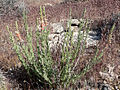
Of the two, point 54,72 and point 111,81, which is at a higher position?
point 54,72

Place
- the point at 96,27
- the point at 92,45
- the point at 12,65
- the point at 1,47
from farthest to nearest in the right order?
the point at 96,27 → the point at 1,47 → the point at 92,45 → the point at 12,65

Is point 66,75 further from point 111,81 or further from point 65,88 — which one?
point 111,81

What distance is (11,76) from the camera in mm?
2811

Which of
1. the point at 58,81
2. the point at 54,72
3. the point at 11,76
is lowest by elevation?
the point at 11,76

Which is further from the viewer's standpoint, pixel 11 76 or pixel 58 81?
pixel 11 76

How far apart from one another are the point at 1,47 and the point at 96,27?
3.43 meters

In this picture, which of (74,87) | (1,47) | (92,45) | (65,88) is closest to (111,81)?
(74,87)

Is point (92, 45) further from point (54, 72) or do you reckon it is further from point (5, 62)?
point (5, 62)

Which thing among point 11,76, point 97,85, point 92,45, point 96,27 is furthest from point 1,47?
point 96,27

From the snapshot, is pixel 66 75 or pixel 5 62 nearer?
pixel 66 75

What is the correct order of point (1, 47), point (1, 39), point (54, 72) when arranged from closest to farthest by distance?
1. point (54, 72)
2. point (1, 47)
3. point (1, 39)

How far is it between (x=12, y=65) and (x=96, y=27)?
3470mm

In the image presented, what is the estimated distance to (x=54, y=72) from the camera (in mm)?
2119

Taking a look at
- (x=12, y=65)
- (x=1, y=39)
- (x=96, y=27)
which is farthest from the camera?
(x=96, y=27)
